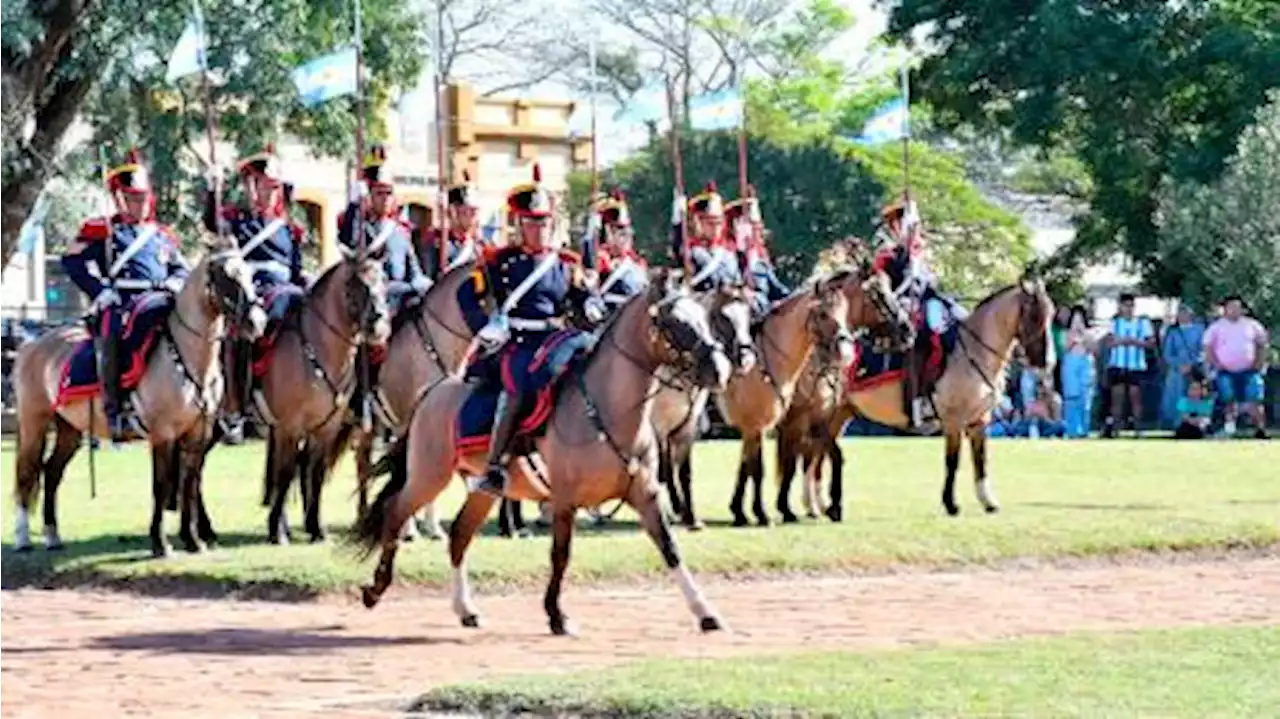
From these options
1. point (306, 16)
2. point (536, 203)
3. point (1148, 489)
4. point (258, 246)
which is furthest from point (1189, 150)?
point (536, 203)

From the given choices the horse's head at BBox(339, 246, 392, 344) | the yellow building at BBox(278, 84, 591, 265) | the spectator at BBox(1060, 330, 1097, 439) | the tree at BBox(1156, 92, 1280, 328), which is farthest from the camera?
the yellow building at BBox(278, 84, 591, 265)

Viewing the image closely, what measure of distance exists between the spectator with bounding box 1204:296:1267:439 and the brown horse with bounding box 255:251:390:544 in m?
20.5

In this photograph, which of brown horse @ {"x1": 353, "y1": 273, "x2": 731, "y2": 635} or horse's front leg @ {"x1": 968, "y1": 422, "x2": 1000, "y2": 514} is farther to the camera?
horse's front leg @ {"x1": 968, "y1": 422, "x2": 1000, "y2": 514}

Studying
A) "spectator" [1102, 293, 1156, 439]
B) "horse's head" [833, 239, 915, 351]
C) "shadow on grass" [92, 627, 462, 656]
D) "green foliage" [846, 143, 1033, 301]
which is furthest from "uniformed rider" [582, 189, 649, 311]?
"green foliage" [846, 143, 1033, 301]

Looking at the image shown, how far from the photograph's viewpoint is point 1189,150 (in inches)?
1946

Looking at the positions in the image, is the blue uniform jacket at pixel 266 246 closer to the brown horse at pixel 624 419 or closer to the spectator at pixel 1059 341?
the brown horse at pixel 624 419

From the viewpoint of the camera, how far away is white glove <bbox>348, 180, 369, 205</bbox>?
23.7 meters

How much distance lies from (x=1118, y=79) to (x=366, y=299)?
29.9 metres

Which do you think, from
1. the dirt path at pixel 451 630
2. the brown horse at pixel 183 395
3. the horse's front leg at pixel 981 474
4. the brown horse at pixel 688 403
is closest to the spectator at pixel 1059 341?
the horse's front leg at pixel 981 474

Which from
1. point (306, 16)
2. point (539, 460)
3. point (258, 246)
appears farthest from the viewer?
point (306, 16)

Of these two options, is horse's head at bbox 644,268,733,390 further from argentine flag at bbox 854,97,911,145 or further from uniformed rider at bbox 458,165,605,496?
argentine flag at bbox 854,97,911,145

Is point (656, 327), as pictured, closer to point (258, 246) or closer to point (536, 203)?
point (536, 203)

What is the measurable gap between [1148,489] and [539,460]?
38.6 ft

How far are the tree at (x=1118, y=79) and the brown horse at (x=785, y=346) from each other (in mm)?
24311
